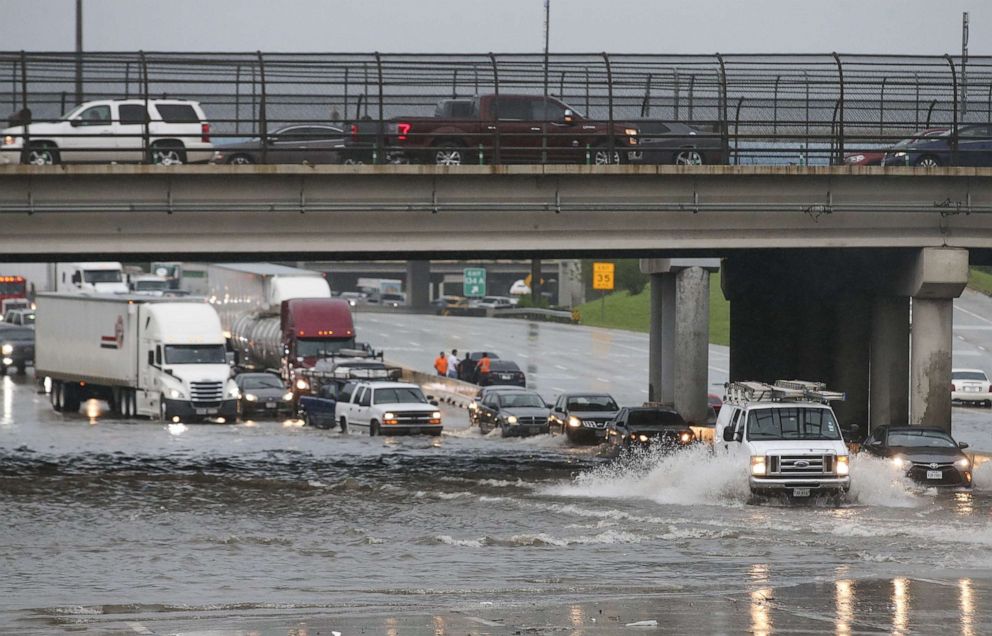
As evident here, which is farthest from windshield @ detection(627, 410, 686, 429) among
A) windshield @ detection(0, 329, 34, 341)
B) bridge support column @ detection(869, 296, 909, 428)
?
windshield @ detection(0, 329, 34, 341)

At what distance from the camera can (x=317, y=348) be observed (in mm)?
57906

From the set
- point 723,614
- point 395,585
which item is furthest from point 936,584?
point 395,585

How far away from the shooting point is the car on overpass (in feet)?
193

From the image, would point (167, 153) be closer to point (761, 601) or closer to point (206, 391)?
point (206, 391)

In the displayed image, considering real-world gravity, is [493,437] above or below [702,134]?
below

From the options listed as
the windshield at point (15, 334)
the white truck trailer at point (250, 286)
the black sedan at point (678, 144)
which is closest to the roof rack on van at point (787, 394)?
the black sedan at point (678, 144)

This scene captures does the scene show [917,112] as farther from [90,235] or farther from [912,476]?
[90,235]

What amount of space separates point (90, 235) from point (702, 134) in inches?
522

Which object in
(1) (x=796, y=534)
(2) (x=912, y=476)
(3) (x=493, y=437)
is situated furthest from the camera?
(3) (x=493, y=437)

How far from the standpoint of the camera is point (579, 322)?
11006cm

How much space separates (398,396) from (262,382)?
9680mm

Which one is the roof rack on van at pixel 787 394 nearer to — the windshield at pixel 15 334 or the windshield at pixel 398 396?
the windshield at pixel 398 396

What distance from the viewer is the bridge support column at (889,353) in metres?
39.6

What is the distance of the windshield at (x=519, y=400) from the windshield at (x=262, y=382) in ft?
31.9
